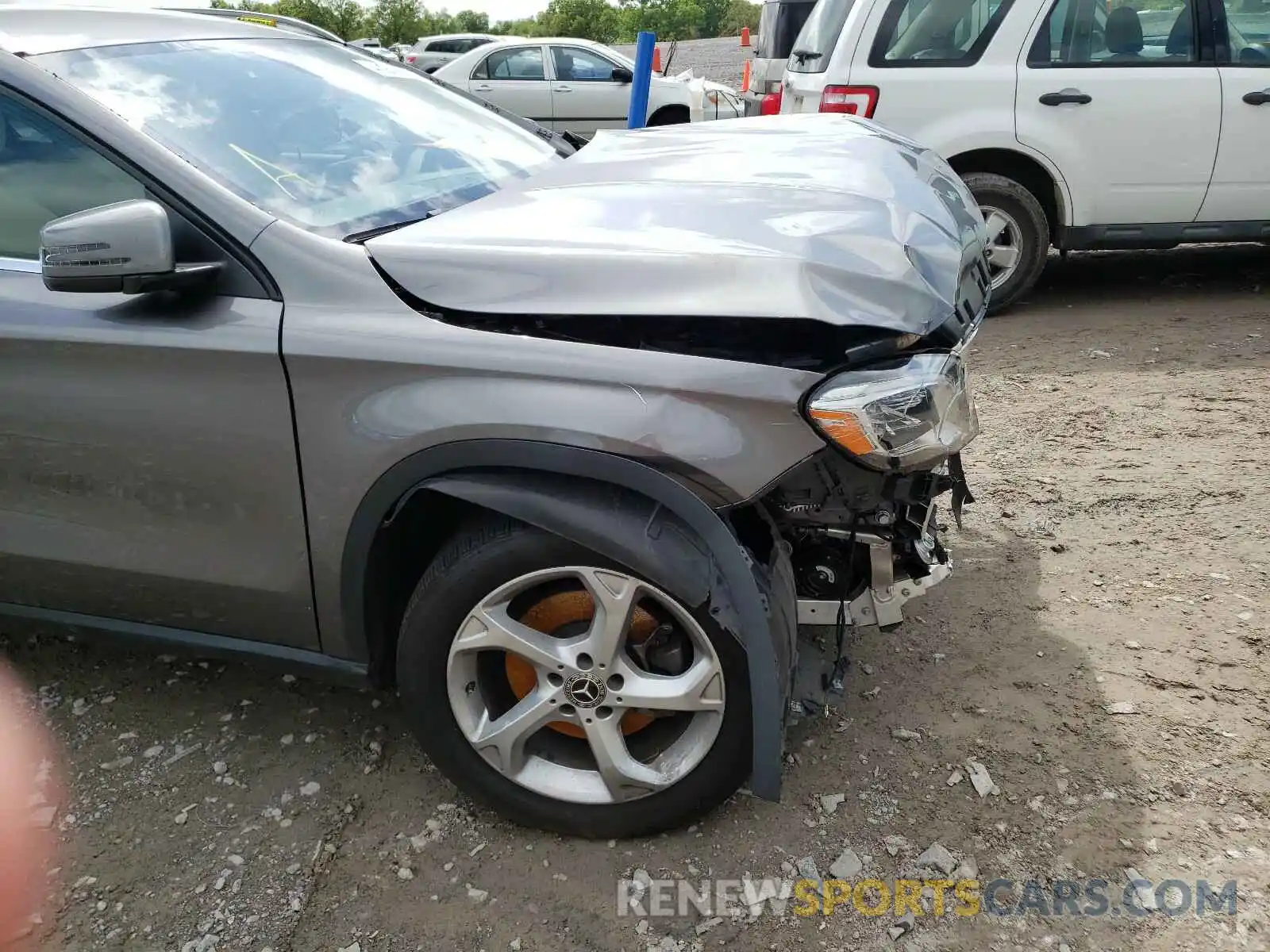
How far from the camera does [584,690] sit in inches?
83.3

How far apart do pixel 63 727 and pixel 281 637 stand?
2.94ft

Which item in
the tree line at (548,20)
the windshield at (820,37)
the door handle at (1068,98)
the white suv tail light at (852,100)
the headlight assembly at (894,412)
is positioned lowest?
the tree line at (548,20)

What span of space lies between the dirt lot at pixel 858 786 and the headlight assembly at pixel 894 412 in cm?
90

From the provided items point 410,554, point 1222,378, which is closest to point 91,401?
point 410,554

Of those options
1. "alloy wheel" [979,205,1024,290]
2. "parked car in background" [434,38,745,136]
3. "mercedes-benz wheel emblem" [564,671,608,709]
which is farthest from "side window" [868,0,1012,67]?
"parked car in background" [434,38,745,136]

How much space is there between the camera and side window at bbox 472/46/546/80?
1258 centimetres

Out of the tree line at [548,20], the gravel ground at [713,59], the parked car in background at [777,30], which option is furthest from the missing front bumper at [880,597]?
the tree line at [548,20]

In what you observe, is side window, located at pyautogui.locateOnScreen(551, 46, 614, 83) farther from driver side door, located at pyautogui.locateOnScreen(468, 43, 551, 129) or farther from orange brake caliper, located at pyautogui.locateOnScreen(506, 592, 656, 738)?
orange brake caliper, located at pyautogui.locateOnScreen(506, 592, 656, 738)

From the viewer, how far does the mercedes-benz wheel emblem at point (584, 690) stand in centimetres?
210

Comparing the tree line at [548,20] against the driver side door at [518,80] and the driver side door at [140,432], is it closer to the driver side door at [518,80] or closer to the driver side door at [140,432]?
the driver side door at [518,80]

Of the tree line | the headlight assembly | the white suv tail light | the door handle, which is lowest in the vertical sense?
the tree line

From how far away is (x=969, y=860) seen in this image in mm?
2170

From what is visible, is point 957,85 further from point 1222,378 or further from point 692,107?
point 692,107

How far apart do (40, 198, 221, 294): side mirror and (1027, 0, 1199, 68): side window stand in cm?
492
